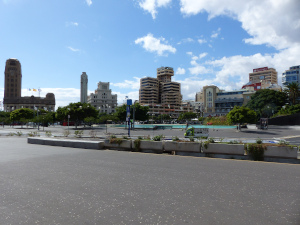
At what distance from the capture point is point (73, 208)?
4.88 metres

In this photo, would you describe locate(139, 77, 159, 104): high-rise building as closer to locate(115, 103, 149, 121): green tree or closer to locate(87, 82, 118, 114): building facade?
locate(87, 82, 118, 114): building facade

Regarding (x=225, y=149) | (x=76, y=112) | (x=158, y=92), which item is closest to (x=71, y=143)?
(x=225, y=149)

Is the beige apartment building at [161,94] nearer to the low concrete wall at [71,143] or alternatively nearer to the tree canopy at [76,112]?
the tree canopy at [76,112]

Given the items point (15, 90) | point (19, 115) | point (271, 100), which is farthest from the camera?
point (15, 90)

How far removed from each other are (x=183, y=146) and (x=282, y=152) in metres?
4.65

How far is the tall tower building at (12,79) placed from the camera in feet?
589

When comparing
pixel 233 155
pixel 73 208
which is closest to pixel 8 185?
pixel 73 208

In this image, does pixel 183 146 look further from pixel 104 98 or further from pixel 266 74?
pixel 266 74

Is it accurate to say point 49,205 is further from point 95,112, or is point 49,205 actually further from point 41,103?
point 41,103

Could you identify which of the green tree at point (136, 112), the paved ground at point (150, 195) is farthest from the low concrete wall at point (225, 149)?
the green tree at point (136, 112)

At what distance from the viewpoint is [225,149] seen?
11352 millimetres

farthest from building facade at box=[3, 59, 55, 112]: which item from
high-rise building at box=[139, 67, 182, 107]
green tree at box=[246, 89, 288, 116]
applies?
green tree at box=[246, 89, 288, 116]

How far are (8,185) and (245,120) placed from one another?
134 ft

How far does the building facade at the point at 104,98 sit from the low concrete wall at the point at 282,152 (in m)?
151
